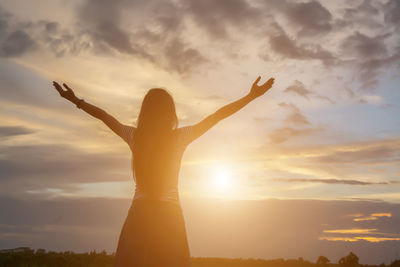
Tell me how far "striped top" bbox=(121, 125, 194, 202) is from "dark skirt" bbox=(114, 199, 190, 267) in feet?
0.38

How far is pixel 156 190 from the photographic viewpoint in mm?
5074

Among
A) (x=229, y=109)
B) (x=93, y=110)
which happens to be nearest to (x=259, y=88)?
(x=229, y=109)

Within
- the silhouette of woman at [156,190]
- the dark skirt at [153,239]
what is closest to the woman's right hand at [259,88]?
the silhouette of woman at [156,190]

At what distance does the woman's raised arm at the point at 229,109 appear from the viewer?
5.73 meters

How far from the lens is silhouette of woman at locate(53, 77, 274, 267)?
4.99m

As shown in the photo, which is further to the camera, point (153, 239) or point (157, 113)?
point (157, 113)

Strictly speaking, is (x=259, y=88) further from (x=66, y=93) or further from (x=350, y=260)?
(x=350, y=260)

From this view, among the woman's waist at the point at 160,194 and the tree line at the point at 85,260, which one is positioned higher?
the woman's waist at the point at 160,194

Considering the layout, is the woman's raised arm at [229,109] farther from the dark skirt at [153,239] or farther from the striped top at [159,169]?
the dark skirt at [153,239]

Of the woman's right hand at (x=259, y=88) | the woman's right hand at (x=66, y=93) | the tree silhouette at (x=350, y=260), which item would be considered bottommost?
the tree silhouette at (x=350, y=260)

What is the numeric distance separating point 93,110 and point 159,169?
184 centimetres

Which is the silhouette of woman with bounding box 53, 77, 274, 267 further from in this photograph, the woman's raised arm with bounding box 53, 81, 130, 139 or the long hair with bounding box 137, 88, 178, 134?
the woman's raised arm with bounding box 53, 81, 130, 139

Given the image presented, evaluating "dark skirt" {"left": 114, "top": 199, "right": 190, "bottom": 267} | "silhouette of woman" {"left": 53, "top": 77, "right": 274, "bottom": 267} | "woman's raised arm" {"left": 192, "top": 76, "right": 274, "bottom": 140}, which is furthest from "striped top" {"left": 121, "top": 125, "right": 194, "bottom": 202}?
"woman's raised arm" {"left": 192, "top": 76, "right": 274, "bottom": 140}

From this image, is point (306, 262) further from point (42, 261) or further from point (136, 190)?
point (136, 190)
